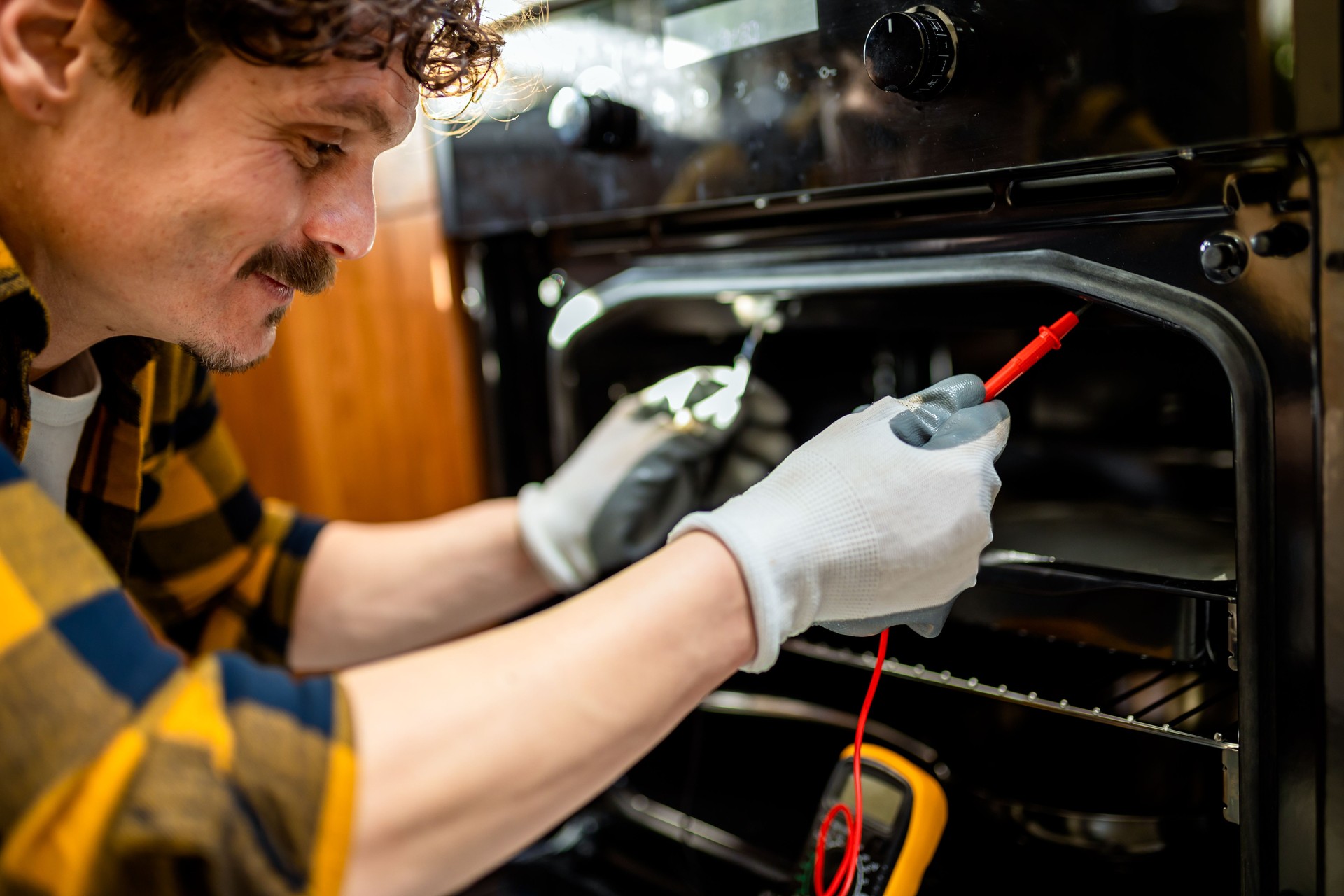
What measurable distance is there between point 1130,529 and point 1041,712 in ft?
0.52

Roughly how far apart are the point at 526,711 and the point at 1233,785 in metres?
0.39

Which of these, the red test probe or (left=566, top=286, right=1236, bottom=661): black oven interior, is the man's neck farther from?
the red test probe

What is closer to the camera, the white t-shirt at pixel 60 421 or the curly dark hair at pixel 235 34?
the curly dark hair at pixel 235 34

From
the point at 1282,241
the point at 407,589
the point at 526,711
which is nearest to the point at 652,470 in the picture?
the point at 407,589

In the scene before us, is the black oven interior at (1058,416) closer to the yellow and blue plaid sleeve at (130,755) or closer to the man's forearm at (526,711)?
the man's forearm at (526,711)

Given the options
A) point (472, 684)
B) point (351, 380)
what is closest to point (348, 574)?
point (351, 380)

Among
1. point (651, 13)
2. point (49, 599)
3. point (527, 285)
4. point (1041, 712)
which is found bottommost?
point (1041, 712)

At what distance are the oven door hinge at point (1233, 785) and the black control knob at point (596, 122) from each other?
55cm

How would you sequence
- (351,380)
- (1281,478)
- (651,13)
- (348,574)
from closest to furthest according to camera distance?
1. (1281,478)
2. (651,13)
3. (348,574)
4. (351,380)

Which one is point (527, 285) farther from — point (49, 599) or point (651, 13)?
point (49, 599)

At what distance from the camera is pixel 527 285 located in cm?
89

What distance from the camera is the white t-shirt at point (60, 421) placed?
688 mm

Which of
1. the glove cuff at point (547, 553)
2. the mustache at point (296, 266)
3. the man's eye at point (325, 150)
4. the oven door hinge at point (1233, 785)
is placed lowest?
the oven door hinge at point (1233, 785)

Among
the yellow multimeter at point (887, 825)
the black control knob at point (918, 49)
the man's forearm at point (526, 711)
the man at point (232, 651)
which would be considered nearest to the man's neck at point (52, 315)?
the man at point (232, 651)
